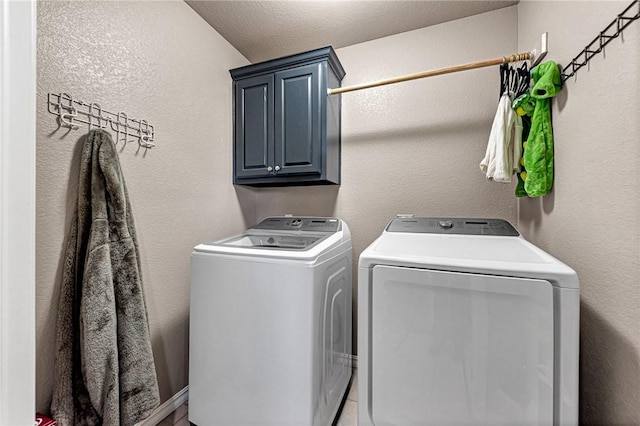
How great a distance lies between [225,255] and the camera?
1415 mm

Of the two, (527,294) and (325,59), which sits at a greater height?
(325,59)

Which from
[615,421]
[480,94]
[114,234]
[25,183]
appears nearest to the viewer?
[25,183]

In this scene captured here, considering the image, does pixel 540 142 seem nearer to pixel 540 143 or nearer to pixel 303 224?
pixel 540 143

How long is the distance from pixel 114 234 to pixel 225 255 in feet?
1.65

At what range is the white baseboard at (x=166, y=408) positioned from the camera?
1.55 metres

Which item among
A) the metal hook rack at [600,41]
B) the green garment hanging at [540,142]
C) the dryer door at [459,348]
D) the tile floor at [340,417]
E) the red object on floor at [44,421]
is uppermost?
the metal hook rack at [600,41]

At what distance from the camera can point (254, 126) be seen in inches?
83.4

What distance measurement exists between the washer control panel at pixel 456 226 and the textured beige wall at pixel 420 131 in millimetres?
226

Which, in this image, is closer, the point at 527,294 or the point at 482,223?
the point at 527,294

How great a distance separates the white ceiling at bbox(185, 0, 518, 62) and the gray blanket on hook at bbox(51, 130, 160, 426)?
4.27ft

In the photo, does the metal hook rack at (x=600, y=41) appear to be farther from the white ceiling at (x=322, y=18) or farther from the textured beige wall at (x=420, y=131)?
the white ceiling at (x=322, y=18)

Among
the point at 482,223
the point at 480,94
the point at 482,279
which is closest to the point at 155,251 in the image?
the point at 482,279

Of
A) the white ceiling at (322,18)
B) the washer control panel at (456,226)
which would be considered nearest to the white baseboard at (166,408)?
the washer control panel at (456,226)

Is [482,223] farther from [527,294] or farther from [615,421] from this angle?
[615,421]
